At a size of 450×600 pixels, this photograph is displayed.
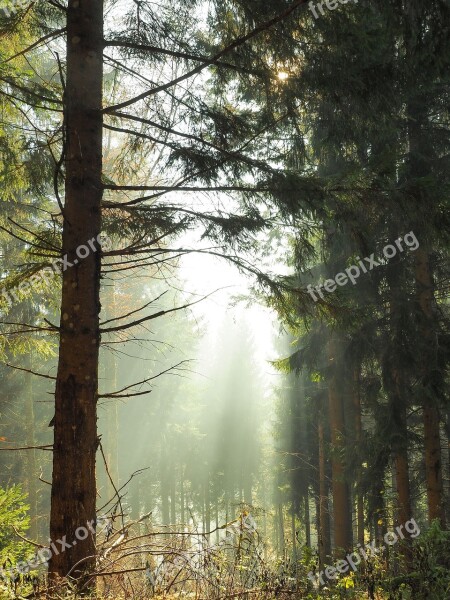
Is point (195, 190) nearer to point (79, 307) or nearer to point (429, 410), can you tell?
point (79, 307)

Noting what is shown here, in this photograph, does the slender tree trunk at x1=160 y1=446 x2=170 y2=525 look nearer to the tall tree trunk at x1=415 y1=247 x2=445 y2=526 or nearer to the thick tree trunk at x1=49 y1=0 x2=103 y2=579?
the tall tree trunk at x1=415 y1=247 x2=445 y2=526

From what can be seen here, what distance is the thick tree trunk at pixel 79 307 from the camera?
3.87 meters

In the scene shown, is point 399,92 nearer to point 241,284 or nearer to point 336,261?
point 241,284

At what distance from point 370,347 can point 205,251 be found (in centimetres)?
730

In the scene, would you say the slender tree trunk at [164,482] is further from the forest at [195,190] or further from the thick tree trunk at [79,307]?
the thick tree trunk at [79,307]

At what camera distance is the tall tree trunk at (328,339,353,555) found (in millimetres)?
13516

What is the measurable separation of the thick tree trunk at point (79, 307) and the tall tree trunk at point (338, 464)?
10.2m

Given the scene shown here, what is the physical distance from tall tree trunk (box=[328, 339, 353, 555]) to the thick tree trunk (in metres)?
10.2

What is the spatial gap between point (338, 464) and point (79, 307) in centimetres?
1181

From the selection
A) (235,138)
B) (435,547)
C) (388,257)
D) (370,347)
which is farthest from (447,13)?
(370,347)

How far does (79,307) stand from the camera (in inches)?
163

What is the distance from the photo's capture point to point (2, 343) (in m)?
6.25

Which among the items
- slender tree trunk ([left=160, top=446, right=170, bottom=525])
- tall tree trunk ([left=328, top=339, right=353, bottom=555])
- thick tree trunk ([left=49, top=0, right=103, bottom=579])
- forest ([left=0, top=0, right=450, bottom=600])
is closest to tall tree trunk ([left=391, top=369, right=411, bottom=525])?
tall tree trunk ([left=328, top=339, right=353, bottom=555])

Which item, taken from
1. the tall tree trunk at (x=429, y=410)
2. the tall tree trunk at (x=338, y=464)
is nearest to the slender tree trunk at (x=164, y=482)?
the tall tree trunk at (x=338, y=464)
